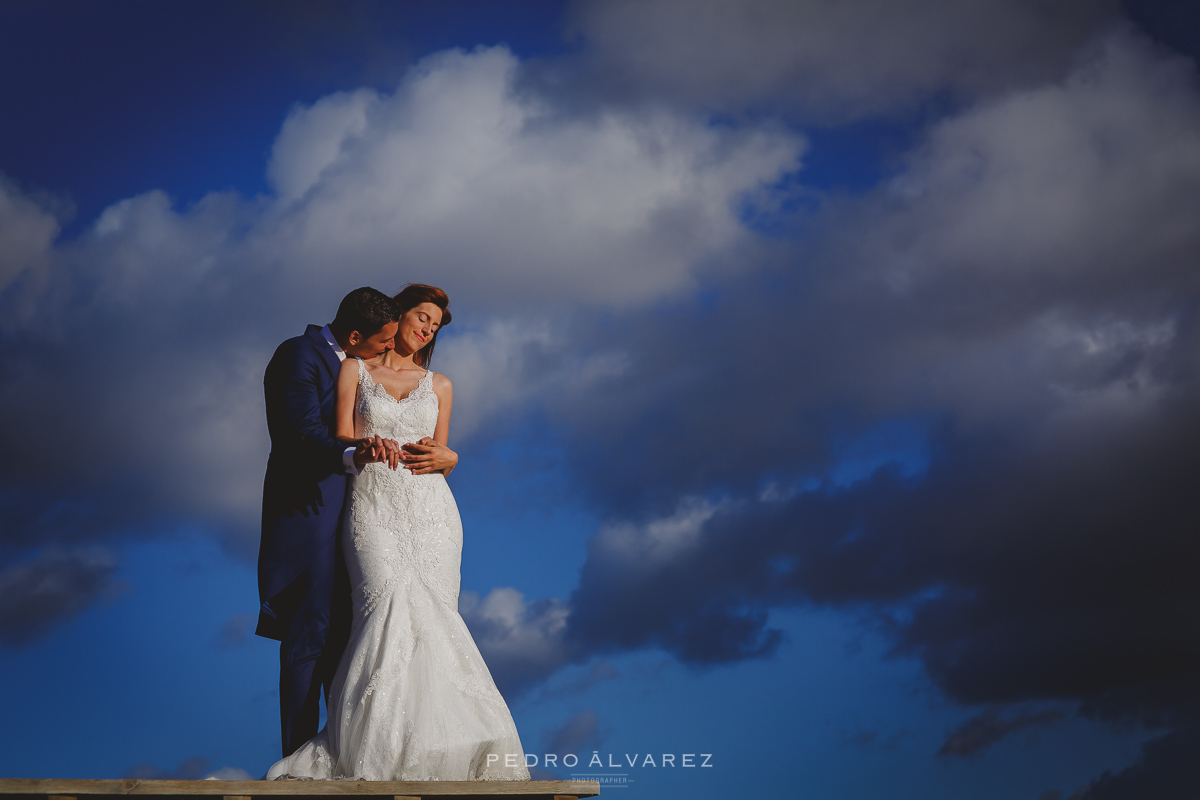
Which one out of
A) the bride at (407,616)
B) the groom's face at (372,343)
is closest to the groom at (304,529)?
the bride at (407,616)

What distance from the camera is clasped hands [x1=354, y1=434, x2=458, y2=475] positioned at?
7012 mm

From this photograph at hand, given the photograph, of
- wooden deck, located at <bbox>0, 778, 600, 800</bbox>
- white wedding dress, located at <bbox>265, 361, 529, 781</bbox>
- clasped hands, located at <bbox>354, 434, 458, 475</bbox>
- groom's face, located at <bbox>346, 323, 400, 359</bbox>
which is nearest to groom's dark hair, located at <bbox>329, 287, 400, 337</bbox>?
groom's face, located at <bbox>346, 323, 400, 359</bbox>

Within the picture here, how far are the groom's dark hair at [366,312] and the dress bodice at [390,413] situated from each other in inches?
11.5

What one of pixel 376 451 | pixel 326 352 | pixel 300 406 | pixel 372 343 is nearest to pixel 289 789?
pixel 376 451

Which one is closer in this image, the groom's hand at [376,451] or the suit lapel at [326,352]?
the groom's hand at [376,451]

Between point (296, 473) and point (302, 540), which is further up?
point (296, 473)

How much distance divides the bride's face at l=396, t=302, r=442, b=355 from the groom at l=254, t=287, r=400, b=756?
58 centimetres

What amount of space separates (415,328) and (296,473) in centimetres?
146

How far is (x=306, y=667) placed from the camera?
7125 millimetres

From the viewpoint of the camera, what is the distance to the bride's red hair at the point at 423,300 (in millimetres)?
7910

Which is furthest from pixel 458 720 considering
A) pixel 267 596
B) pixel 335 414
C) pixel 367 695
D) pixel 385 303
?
pixel 385 303

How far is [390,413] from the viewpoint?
7.52 metres

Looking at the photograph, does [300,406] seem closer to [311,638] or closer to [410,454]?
[410,454]

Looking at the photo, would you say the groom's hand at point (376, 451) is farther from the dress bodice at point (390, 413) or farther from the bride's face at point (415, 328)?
the bride's face at point (415, 328)
